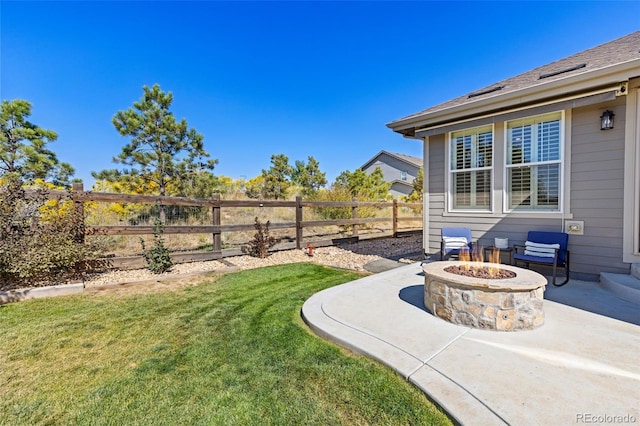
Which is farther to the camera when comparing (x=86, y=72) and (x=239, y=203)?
(x=86, y=72)

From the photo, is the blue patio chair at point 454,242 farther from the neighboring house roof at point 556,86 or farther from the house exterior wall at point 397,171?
the house exterior wall at point 397,171

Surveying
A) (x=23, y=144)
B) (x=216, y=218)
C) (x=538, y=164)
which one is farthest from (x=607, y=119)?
(x=23, y=144)

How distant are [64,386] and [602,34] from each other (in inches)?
499

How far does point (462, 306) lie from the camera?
2.97 m

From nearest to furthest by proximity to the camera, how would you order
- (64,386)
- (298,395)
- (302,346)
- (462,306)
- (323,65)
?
1. (298,395)
2. (64,386)
3. (302,346)
4. (462,306)
5. (323,65)

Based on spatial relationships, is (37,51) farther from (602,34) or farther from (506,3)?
(602,34)

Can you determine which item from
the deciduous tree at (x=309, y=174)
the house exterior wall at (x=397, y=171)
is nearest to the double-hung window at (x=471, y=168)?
the deciduous tree at (x=309, y=174)

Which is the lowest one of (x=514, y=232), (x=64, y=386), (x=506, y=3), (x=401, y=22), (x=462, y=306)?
(x=64, y=386)

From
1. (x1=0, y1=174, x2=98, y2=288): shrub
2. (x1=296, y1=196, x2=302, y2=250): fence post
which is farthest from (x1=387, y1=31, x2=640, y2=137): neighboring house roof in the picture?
(x1=0, y1=174, x2=98, y2=288): shrub

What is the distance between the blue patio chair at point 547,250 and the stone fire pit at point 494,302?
1.84m

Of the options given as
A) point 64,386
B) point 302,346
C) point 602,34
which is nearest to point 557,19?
point 602,34

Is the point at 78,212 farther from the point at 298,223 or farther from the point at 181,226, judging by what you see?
the point at 298,223

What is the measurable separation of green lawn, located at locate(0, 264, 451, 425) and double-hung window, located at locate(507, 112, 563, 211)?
4.55 m

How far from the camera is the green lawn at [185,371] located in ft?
5.99
